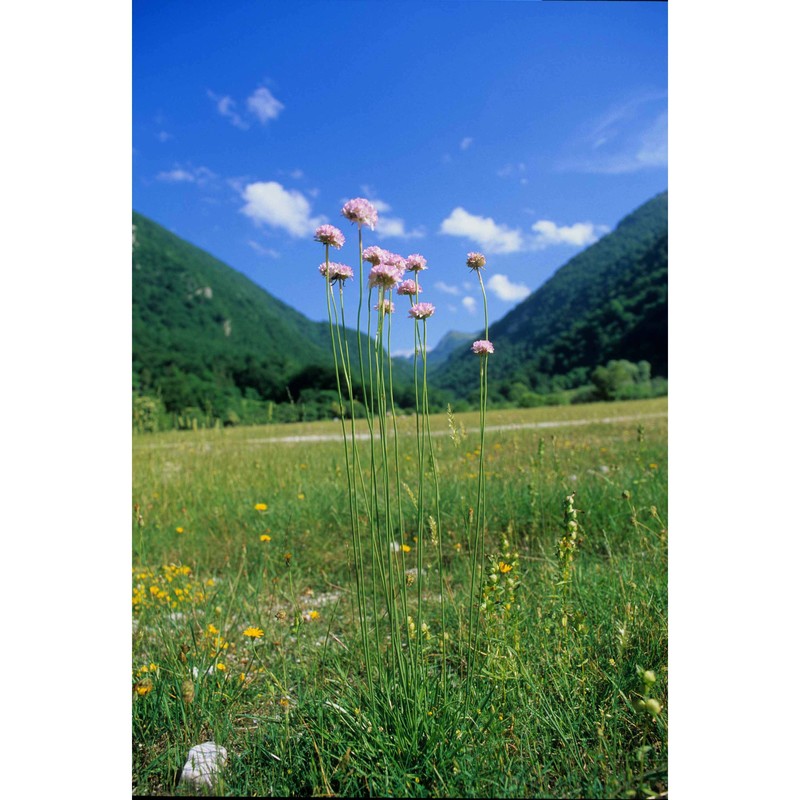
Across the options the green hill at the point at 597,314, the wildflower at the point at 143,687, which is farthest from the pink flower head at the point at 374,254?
the green hill at the point at 597,314

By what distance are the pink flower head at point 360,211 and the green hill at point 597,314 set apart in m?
8.04

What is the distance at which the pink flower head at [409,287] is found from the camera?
3.62 feet

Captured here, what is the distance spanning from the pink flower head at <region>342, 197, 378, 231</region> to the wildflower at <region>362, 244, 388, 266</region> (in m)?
0.05

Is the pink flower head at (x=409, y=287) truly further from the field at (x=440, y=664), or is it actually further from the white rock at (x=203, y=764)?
the white rock at (x=203, y=764)

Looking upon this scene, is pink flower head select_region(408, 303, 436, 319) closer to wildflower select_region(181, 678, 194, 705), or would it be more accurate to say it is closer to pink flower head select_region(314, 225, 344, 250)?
pink flower head select_region(314, 225, 344, 250)

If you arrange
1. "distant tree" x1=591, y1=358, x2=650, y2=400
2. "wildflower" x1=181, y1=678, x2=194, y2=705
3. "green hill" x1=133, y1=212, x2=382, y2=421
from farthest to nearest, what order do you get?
"distant tree" x1=591, y1=358, x2=650, y2=400 < "green hill" x1=133, y1=212, x2=382, y2=421 < "wildflower" x1=181, y1=678, x2=194, y2=705

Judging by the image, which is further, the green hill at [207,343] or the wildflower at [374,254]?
the green hill at [207,343]

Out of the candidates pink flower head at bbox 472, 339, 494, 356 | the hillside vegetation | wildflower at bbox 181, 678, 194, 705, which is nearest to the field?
wildflower at bbox 181, 678, 194, 705

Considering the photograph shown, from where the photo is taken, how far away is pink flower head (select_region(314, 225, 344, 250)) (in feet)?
3.33
